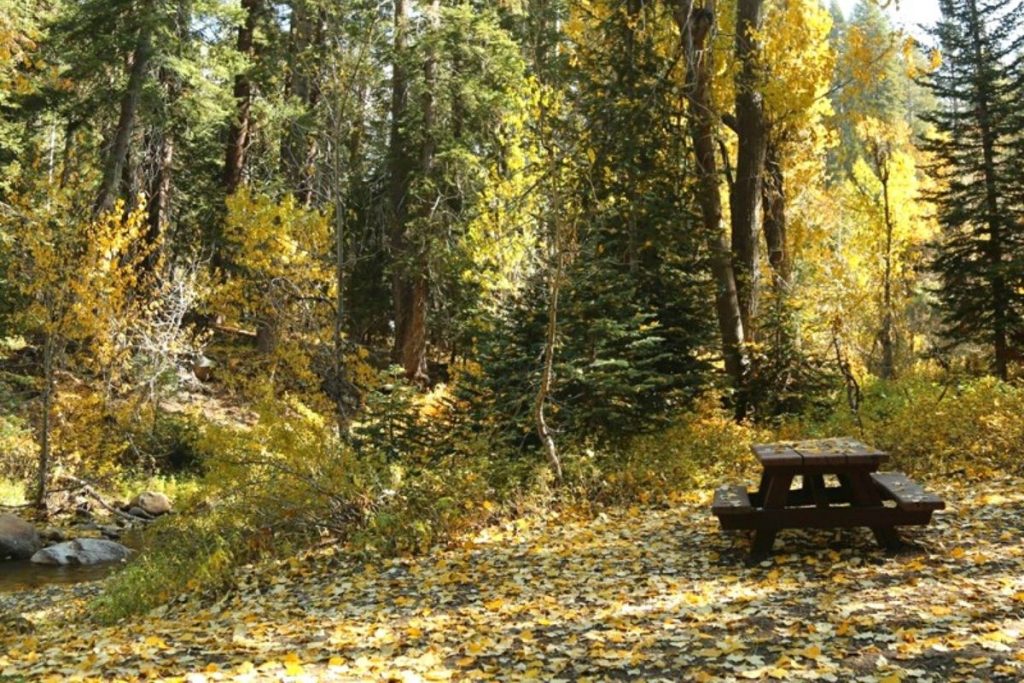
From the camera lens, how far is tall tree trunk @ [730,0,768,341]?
11.4 m

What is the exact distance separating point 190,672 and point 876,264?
1916cm

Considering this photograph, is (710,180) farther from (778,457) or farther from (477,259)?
(778,457)

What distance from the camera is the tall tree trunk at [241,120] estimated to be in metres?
20.2

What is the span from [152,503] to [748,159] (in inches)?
419

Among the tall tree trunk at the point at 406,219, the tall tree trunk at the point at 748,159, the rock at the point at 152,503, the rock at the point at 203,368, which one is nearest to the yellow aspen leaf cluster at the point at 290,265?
the tall tree trunk at the point at 406,219

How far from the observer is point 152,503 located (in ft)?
45.7

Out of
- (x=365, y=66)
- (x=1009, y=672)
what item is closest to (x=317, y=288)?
(x=365, y=66)

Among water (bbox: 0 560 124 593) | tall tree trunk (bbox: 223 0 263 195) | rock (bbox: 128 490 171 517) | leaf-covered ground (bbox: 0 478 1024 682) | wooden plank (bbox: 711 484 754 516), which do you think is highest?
tall tree trunk (bbox: 223 0 263 195)

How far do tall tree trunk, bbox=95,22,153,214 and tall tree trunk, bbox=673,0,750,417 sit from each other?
32.6 feet

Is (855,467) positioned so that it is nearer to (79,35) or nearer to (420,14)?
(420,14)

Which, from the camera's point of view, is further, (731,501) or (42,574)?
(42,574)

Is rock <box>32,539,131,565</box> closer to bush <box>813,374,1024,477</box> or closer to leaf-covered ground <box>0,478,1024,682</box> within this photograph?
leaf-covered ground <box>0,478,1024,682</box>

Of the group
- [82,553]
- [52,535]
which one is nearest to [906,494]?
[82,553]

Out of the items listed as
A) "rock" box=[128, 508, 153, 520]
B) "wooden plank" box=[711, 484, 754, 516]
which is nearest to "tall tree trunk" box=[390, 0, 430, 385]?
"rock" box=[128, 508, 153, 520]
